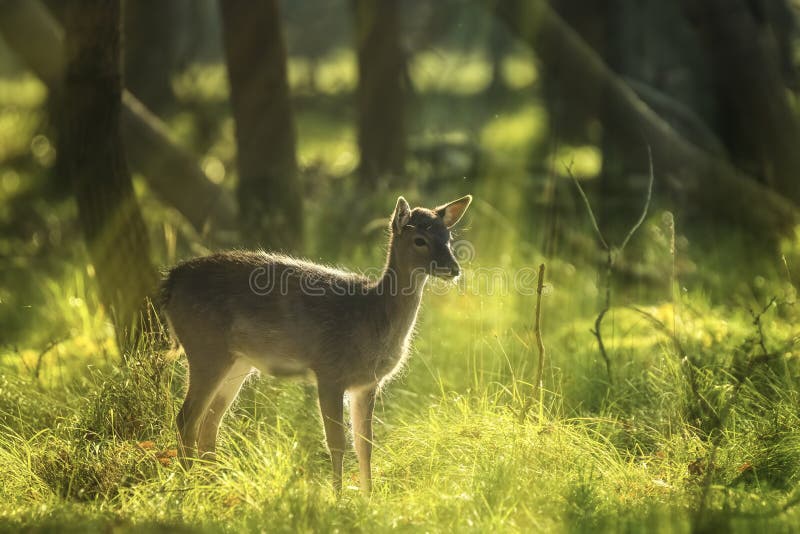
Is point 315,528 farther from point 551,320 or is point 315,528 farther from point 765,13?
Result: point 765,13

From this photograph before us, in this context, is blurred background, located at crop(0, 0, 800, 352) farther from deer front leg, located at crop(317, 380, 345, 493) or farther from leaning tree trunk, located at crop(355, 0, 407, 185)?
deer front leg, located at crop(317, 380, 345, 493)

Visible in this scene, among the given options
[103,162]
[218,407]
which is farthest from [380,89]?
[218,407]

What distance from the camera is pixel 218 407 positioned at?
22.2 ft

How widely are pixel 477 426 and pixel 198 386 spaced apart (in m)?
1.88

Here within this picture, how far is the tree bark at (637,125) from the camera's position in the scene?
10.6 metres

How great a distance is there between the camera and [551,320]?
31.9 feet

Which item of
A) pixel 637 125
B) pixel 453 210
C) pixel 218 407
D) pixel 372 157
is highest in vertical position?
pixel 453 210

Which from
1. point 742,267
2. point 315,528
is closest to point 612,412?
point 315,528

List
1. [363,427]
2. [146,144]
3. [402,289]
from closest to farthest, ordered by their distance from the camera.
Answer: [363,427] → [402,289] → [146,144]

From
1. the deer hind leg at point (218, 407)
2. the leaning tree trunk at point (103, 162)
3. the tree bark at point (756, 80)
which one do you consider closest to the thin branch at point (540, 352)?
the deer hind leg at point (218, 407)

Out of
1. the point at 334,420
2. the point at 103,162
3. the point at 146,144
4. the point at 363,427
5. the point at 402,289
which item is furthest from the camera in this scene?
the point at 146,144

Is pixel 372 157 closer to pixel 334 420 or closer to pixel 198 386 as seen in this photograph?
pixel 198 386

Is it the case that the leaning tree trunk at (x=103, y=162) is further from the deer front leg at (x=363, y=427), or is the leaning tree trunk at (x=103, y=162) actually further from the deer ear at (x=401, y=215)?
the deer ear at (x=401, y=215)

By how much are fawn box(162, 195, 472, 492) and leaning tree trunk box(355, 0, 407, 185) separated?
7491 mm
